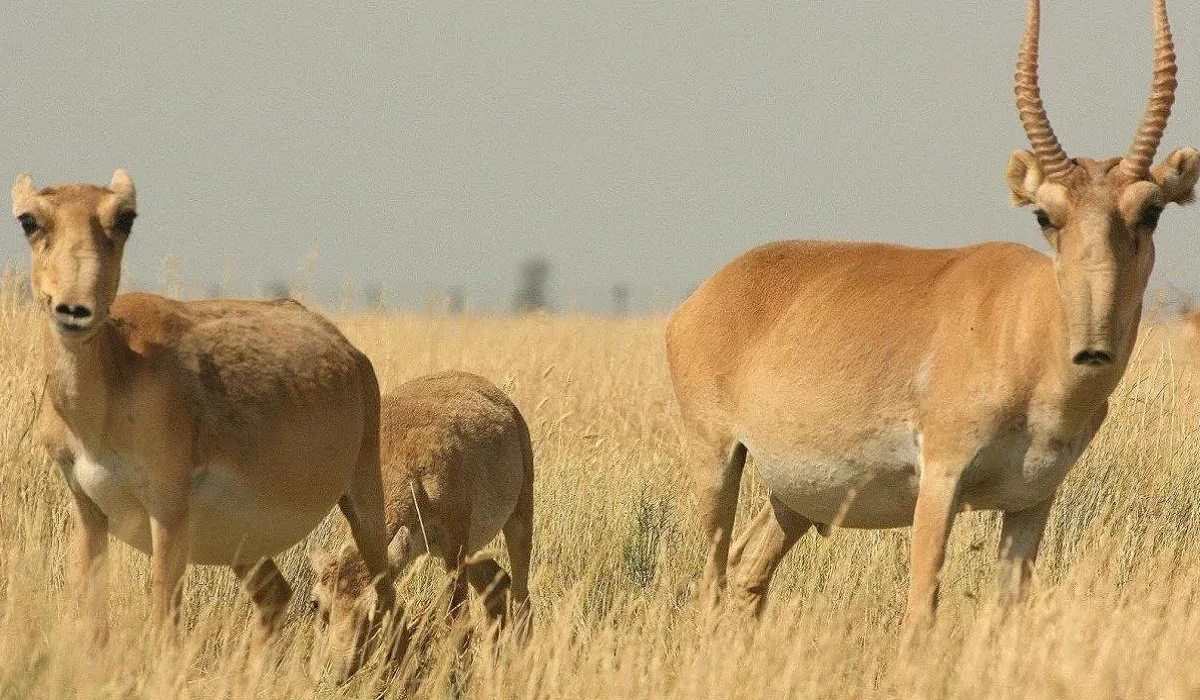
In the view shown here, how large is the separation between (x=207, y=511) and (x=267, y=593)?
4.06 feet

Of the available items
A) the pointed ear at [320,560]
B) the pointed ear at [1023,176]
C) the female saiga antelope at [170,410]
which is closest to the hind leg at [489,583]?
the pointed ear at [320,560]

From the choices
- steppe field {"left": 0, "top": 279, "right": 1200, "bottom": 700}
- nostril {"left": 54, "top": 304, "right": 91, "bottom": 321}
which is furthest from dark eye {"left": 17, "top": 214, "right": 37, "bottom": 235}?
steppe field {"left": 0, "top": 279, "right": 1200, "bottom": 700}

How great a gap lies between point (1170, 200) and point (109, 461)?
14.0 feet

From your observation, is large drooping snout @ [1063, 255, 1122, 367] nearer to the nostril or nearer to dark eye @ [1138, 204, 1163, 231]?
dark eye @ [1138, 204, 1163, 231]

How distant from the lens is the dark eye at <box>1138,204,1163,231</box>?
6.10 meters

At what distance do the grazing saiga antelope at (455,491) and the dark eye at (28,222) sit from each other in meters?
2.32

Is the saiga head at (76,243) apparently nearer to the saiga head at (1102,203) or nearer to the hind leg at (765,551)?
the saiga head at (1102,203)

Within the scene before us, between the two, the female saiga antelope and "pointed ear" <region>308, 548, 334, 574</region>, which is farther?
"pointed ear" <region>308, 548, 334, 574</region>

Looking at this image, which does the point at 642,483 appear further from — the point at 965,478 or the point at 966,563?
the point at 965,478

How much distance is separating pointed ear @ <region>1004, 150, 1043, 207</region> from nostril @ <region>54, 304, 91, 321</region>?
→ 3610 mm

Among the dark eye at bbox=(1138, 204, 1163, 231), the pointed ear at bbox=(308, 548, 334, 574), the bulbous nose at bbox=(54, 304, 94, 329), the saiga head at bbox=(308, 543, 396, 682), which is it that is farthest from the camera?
the pointed ear at bbox=(308, 548, 334, 574)

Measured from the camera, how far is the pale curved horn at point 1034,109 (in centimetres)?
629

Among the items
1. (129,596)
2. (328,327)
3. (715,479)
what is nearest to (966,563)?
(715,479)

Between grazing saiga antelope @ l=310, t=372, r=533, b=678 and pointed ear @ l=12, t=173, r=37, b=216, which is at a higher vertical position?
pointed ear @ l=12, t=173, r=37, b=216
